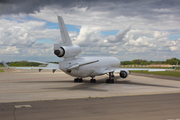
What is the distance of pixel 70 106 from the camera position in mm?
12734

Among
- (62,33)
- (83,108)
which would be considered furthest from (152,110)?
(62,33)

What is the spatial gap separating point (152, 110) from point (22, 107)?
331 inches

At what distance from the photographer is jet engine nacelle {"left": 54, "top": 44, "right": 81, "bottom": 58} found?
19781 millimetres

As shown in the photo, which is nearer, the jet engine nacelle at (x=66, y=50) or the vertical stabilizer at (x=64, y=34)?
the jet engine nacelle at (x=66, y=50)

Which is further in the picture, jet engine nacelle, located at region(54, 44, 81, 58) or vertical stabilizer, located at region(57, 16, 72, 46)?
vertical stabilizer, located at region(57, 16, 72, 46)

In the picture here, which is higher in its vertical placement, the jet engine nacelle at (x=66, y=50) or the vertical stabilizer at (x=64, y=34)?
the vertical stabilizer at (x=64, y=34)

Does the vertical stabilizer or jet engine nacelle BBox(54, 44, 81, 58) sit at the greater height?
the vertical stabilizer

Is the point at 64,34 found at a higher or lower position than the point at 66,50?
higher

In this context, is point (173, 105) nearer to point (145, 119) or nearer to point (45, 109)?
point (145, 119)

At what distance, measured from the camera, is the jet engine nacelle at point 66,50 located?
19.8 metres

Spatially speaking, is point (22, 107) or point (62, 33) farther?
point (62, 33)

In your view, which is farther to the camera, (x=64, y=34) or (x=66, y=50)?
(x=64, y=34)

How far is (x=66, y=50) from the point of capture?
20.3 meters

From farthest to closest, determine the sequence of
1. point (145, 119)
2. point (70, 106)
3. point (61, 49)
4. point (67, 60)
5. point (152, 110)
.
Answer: point (67, 60) → point (61, 49) → point (70, 106) → point (152, 110) → point (145, 119)
